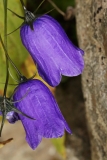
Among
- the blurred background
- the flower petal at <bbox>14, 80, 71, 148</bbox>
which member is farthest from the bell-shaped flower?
the blurred background

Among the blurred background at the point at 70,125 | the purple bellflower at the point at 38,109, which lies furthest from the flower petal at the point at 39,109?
the blurred background at the point at 70,125

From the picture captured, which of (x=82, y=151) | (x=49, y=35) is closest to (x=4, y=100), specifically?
(x=49, y=35)

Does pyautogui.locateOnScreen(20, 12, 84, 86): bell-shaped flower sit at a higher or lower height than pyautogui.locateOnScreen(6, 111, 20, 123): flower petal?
higher

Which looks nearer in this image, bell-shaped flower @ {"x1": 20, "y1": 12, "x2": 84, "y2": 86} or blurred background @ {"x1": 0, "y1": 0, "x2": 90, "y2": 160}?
bell-shaped flower @ {"x1": 20, "y1": 12, "x2": 84, "y2": 86}

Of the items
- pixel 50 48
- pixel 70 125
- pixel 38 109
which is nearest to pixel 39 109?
pixel 38 109

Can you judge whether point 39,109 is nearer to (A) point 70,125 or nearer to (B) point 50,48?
(B) point 50,48

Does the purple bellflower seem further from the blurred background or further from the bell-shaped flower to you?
the blurred background

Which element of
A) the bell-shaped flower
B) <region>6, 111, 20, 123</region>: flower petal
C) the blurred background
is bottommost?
the blurred background

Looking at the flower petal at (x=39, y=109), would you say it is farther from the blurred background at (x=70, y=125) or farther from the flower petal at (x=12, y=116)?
the blurred background at (x=70, y=125)
